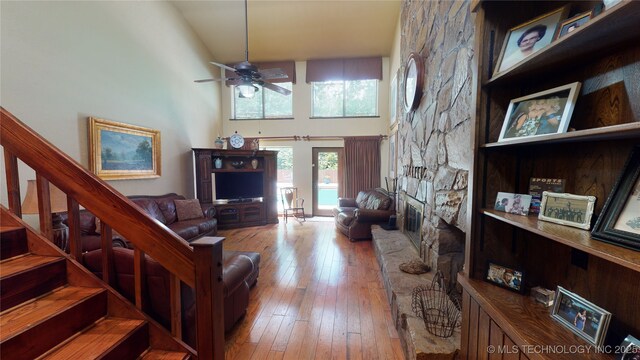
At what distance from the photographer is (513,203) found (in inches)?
46.4

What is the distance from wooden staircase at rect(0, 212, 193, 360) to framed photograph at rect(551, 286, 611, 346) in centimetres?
179

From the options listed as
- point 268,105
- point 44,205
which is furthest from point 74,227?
point 268,105

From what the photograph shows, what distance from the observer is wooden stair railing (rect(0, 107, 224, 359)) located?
132cm

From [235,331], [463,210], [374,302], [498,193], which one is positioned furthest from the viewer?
[374,302]

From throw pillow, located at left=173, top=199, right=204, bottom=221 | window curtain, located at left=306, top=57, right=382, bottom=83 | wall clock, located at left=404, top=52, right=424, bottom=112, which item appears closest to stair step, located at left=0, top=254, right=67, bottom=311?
throw pillow, located at left=173, top=199, right=204, bottom=221

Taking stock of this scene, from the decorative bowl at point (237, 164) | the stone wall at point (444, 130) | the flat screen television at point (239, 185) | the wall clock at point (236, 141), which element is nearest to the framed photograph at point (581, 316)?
the stone wall at point (444, 130)

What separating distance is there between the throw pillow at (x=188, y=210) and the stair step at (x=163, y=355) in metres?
3.45

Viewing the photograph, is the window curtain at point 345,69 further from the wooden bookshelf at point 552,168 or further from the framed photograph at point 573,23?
the framed photograph at point 573,23

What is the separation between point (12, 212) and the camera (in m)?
1.51

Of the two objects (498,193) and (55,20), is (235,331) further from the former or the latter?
(55,20)

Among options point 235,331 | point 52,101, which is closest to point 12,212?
point 235,331

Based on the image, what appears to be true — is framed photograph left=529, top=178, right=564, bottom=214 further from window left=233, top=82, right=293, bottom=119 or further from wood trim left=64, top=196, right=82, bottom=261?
window left=233, top=82, right=293, bottom=119

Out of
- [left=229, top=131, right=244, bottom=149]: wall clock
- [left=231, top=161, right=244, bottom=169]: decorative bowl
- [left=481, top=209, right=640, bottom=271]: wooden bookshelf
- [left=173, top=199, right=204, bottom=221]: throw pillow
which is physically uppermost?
A: [left=229, top=131, right=244, bottom=149]: wall clock

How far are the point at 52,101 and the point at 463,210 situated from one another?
4.47 m
